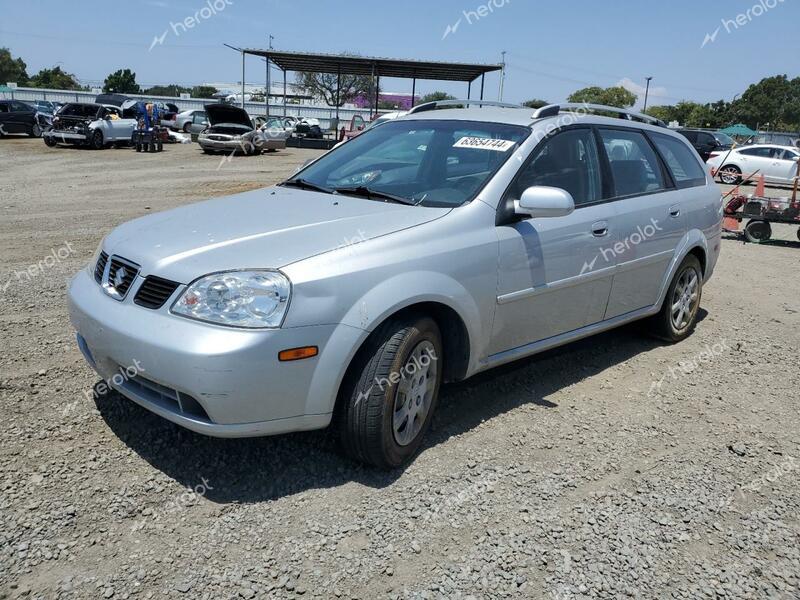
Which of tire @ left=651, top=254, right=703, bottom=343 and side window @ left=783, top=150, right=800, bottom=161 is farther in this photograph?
side window @ left=783, top=150, right=800, bottom=161

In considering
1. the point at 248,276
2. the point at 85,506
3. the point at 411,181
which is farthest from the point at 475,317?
the point at 85,506

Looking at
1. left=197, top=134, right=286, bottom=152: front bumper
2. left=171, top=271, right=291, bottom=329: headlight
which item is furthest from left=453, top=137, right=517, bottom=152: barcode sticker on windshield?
left=197, top=134, right=286, bottom=152: front bumper

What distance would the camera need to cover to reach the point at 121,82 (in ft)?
264

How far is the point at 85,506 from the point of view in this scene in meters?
2.88

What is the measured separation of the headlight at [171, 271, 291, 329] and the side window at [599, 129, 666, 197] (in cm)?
274

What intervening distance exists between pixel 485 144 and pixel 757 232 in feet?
29.9

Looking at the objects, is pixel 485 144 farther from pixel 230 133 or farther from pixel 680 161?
pixel 230 133

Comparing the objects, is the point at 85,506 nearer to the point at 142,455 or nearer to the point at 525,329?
the point at 142,455

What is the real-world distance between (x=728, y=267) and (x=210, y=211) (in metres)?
7.62

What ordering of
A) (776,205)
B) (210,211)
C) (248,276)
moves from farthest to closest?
(776,205) < (210,211) < (248,276)

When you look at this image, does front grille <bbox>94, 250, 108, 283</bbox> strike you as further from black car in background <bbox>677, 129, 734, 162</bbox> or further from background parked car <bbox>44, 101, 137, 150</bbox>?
black car in background <bbox>677, 129, 734, 162</bbox>

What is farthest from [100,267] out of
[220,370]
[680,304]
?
[680,304]

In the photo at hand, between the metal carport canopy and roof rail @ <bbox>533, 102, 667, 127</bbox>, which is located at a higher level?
the metal carport canopy

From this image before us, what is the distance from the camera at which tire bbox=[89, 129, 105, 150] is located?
2382 cm
